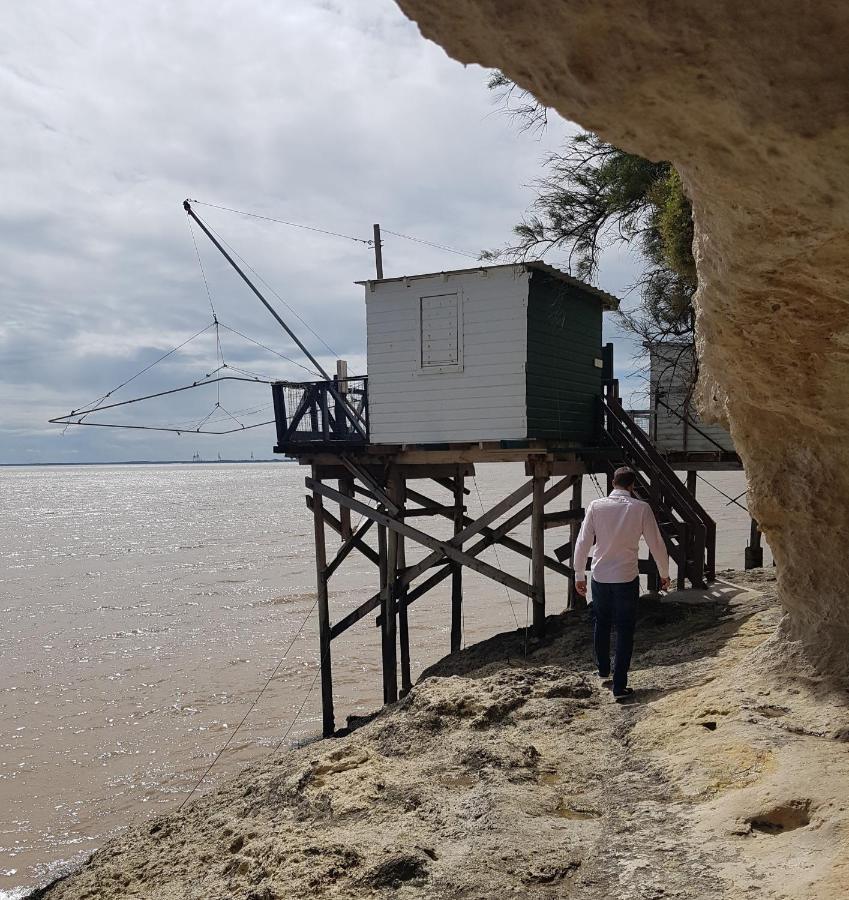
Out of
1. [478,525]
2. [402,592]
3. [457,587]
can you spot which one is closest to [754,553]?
[457,587]

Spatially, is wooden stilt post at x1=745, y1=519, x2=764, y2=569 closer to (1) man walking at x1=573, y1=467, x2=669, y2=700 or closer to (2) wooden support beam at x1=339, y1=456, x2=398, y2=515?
(2) wooden support beam at x1=339, y1=456, x2=398, y2=515

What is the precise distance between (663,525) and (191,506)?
66.3 meters

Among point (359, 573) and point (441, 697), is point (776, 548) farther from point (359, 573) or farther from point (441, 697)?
point (359, 573)

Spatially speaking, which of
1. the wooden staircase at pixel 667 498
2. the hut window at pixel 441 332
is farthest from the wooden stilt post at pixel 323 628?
the wooden staircase at pixel 667 498

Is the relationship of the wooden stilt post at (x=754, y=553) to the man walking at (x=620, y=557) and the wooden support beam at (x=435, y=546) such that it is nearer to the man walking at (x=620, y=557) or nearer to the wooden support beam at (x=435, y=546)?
the wooden support beam at (x=435, y=546)

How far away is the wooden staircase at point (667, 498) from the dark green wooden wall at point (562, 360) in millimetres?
367

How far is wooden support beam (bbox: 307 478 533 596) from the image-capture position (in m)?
11.5

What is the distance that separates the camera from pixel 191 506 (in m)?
73.2

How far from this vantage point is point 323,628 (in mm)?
12859

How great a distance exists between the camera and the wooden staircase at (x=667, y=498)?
11359 mm

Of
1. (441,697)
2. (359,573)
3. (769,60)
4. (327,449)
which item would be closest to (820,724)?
(441,697)

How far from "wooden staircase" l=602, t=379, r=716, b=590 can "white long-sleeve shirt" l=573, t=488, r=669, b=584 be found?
16.9 ft

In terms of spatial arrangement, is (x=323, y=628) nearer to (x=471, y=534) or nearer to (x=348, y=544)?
(x=348, y=544)

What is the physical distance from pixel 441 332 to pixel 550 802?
801 centimetres
